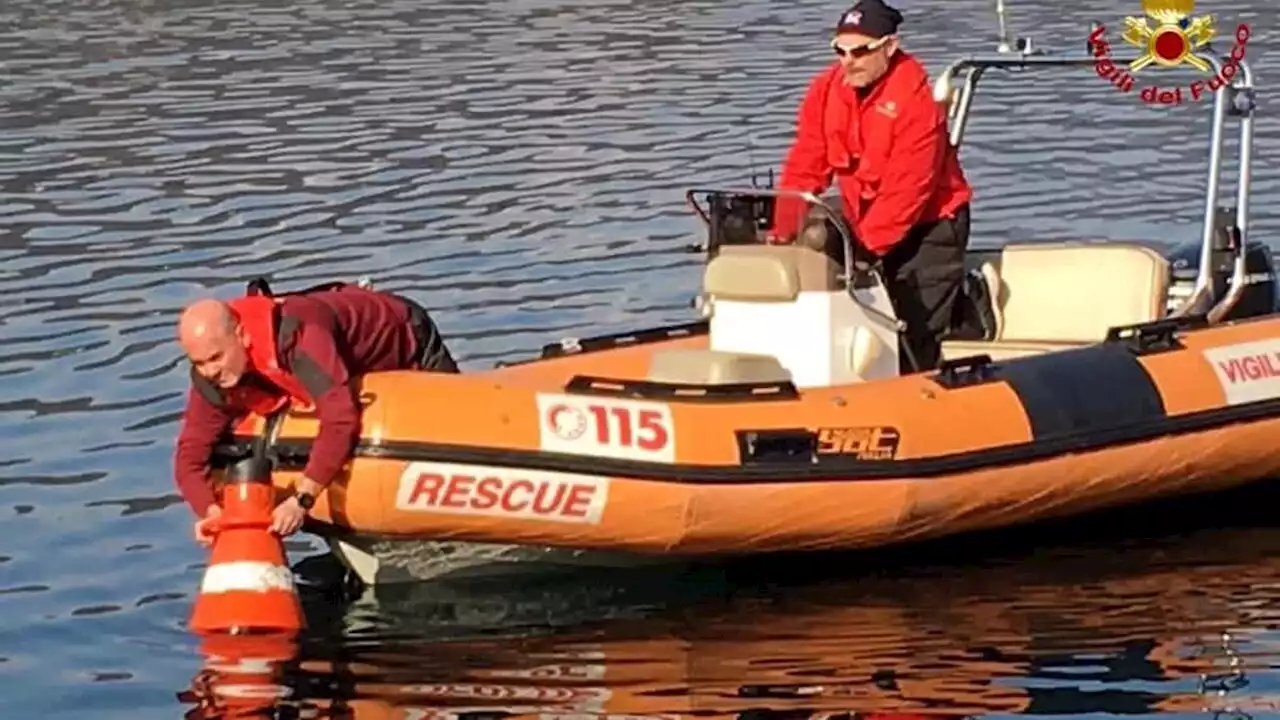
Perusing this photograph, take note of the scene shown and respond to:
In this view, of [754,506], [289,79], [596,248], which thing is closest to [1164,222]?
[596,248]

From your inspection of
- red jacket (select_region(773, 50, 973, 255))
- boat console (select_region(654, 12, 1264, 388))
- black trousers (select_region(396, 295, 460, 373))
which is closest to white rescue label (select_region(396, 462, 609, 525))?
black trousers (select_region(396, 295, 460, 373))

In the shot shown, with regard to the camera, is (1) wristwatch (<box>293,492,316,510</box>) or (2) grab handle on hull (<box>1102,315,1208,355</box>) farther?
(2) grab handle on hull (<box>1102,315,1208,355</box>)

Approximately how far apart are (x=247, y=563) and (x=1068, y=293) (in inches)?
140

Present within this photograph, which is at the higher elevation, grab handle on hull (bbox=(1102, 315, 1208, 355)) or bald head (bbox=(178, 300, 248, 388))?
bald head (bbox=(178, 300, 248, 388))

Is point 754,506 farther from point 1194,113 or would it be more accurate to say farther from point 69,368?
point 1194,113

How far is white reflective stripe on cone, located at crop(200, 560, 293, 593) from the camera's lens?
28.6 ft

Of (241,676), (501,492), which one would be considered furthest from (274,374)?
(241,676)

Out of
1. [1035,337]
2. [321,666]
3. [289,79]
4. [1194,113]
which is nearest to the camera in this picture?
[321,666]

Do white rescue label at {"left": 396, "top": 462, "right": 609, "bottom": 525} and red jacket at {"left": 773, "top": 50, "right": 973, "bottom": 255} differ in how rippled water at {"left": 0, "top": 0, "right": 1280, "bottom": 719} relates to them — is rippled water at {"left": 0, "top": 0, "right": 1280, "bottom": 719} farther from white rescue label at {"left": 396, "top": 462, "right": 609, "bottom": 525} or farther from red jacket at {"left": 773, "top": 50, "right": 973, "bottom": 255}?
red jacket at {"left": 773, "top": 50, "right": 973, "bottom": 255}

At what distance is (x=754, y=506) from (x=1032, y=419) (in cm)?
103

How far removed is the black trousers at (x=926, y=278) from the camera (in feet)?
33.3

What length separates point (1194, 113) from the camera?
1955 centimetres

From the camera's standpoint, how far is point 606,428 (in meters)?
8.84

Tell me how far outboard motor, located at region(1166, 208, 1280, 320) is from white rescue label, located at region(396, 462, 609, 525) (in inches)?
112
